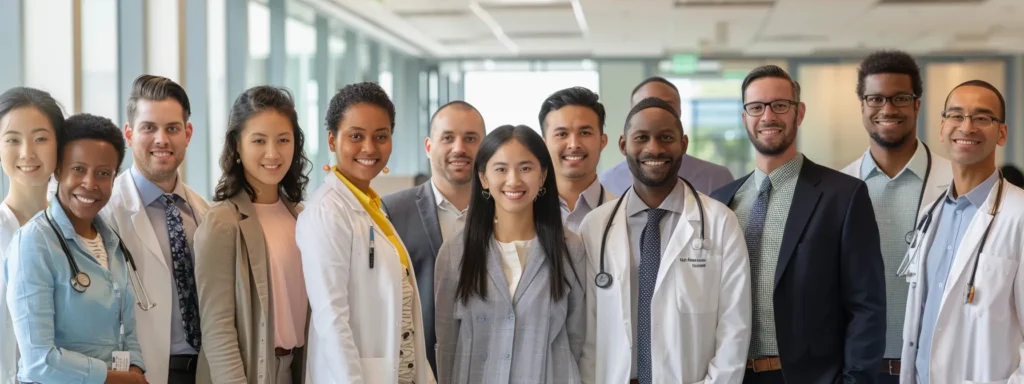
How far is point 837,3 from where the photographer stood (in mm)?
10359

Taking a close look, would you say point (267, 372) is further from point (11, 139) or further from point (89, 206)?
point (11, 139)

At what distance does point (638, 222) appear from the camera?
2.91 metres

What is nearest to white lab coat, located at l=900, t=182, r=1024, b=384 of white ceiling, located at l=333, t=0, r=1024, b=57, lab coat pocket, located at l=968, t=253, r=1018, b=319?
lab coat pocket, located at l=968, t=253, r=1018, b=319

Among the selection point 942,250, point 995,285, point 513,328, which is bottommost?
point 513,328

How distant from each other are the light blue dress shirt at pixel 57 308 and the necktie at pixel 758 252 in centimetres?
187

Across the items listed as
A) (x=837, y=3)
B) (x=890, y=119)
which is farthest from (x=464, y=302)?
(x=837, y=3)

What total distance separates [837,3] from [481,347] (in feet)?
A: 28.8

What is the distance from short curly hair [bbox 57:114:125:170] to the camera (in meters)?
2.69

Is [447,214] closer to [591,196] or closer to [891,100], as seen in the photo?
[591,196]

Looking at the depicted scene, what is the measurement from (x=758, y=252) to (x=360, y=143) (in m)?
1.27

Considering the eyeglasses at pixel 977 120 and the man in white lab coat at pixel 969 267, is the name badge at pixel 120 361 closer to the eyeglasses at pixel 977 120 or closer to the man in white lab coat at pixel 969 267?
the man in white lab coat at pixel 969 267

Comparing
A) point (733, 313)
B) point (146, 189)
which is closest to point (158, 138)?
point (146, 189)

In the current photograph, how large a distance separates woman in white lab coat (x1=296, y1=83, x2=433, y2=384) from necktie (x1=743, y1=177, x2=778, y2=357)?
3.29ft

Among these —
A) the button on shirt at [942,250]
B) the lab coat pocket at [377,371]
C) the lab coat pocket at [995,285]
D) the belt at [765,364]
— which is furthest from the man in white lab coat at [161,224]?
the lab coat pocket at [995,285]
